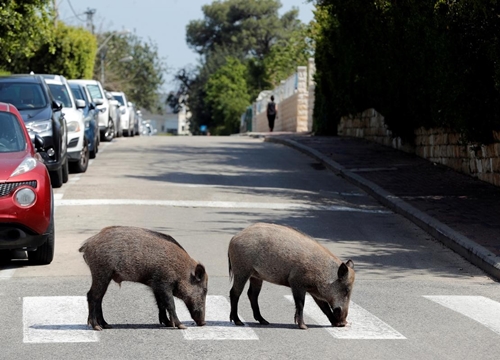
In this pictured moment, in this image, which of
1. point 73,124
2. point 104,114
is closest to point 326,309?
point 73,124

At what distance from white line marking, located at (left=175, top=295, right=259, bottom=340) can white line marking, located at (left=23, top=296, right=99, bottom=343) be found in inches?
29.1

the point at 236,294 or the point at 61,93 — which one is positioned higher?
the point at 61,93

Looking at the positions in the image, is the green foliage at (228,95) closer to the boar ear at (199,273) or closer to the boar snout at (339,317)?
the boar snout at (339,317)

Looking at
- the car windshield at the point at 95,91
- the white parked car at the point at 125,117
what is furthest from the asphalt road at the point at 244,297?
the white parked car at the point at 125,117

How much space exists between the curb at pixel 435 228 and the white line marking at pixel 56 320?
15.6ft

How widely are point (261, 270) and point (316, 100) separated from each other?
28.1 metres

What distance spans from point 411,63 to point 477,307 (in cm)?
1385

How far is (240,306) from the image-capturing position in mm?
9406

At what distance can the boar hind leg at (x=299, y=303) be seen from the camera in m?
8.00

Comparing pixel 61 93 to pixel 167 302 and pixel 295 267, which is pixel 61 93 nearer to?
pixel 167 302

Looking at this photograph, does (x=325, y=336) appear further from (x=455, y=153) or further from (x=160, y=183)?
(x=455, y=153)

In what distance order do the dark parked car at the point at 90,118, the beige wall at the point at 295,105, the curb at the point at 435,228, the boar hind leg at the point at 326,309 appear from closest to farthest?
the boar hind leg at the point at 326,309, the curb at the point at 435,228, the dark parked car at the point at 90,118, the beige wall at the point at 295,105

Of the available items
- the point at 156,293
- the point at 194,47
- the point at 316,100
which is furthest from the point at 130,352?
the point at 194,47

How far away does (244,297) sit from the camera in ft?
32.5
